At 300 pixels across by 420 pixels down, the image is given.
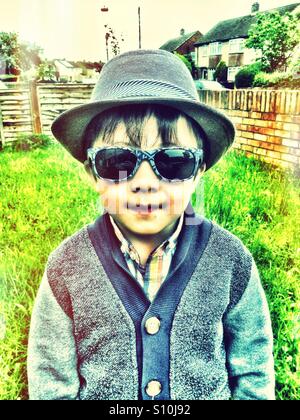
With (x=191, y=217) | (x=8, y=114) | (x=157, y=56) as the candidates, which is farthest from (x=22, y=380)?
(x=157, y=56)

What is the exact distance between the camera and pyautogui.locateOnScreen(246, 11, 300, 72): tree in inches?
38.8

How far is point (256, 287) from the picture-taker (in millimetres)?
1026

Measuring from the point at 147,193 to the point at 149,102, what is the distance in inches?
8.4

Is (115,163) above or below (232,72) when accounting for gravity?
below

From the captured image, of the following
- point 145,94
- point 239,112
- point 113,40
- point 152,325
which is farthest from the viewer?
point 239,112

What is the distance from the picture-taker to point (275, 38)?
1.01 meters

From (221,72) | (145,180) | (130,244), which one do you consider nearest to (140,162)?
(145,180)

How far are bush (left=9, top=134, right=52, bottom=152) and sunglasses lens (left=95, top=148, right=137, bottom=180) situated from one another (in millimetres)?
368

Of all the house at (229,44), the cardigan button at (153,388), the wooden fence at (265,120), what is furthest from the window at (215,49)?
the cardigan button at (153,388)

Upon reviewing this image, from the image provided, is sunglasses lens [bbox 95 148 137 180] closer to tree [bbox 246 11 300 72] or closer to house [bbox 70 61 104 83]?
house [bbox 70 61 104 83]

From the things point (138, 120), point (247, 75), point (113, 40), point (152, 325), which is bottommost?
point (152, 325)

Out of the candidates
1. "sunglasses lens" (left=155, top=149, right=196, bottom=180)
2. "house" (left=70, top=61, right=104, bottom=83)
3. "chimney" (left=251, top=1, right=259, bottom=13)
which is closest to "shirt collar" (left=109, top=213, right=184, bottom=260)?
"sunglasses lens" (left=155, top=149, right=196, bottom=180)

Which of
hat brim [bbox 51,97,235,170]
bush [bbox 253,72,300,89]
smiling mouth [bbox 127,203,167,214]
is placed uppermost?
bush [bbox 253,72,300,89]

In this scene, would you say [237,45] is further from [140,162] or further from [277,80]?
[140,162]
